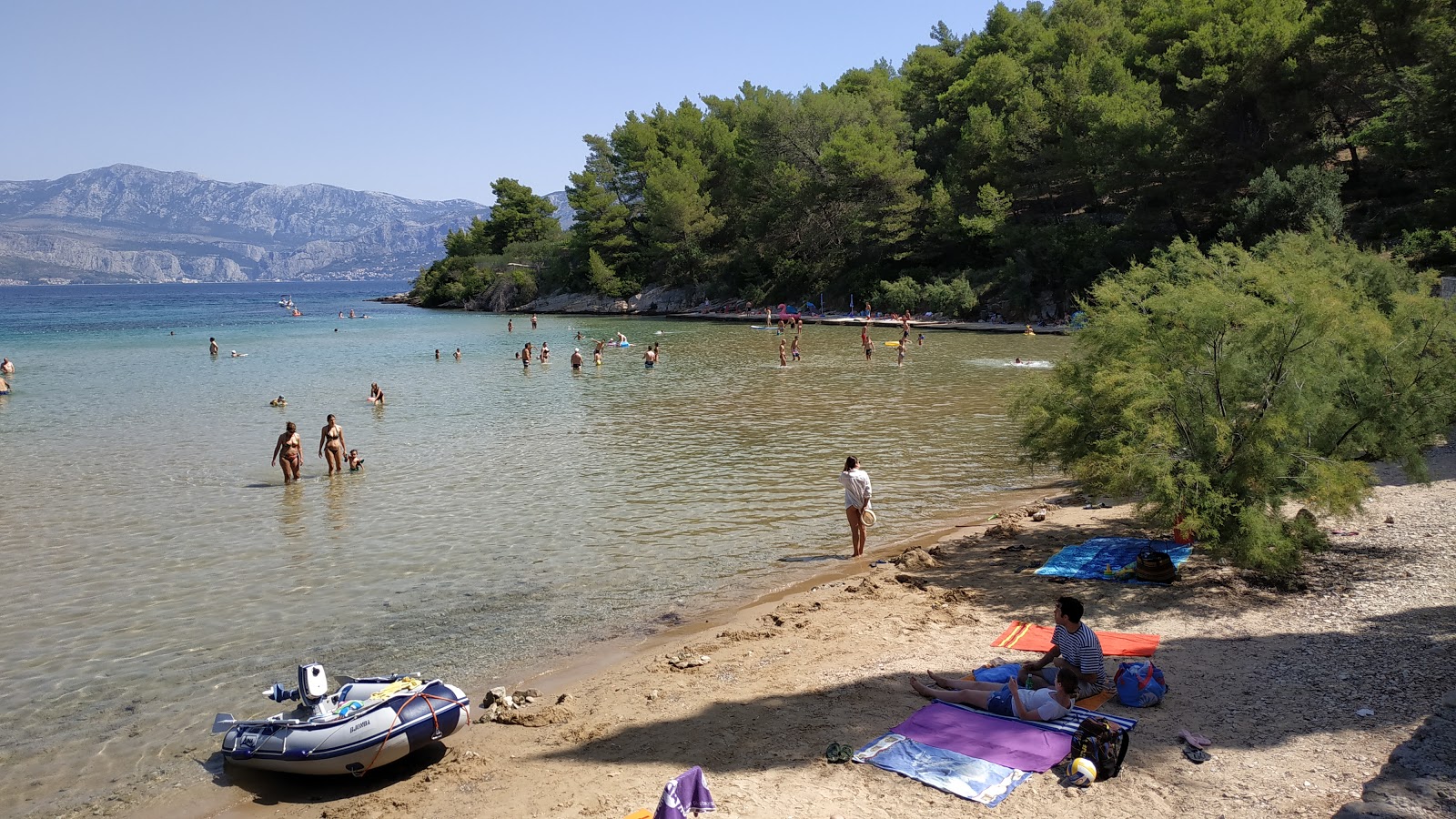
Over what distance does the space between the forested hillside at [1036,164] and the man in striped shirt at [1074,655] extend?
54.0ft

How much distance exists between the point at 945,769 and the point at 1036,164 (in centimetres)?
5504

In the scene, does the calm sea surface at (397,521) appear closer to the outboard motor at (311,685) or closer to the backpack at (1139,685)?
the outboard motor at (311,685)

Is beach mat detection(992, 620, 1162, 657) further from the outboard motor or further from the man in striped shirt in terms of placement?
the outboard motor

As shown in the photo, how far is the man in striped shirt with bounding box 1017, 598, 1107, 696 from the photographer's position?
24.2ft

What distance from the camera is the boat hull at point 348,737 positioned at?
23.2 feet

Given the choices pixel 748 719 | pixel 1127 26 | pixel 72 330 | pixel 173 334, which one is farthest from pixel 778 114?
pixel 748 719

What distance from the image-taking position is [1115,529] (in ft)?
41.5

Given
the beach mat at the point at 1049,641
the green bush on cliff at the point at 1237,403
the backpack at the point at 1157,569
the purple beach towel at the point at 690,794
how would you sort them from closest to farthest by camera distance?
the purple beach towel at the point at 690,794 < the beach mat at the point at 1049,641 < the green bush on cliff at the point at 1237,403 < the backpack at the point at 1157,569

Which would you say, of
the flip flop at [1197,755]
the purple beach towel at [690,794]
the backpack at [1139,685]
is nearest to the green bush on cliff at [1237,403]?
the backpack at [1139,685]

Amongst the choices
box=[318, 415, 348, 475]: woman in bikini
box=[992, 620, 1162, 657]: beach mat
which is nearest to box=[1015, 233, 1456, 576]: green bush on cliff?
box=[992, 620, 1162, 657]: beach mat

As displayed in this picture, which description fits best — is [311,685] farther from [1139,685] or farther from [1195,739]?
[1195,739]

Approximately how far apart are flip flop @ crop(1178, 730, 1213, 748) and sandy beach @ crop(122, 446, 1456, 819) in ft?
0.30

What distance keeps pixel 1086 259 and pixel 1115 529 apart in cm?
4028

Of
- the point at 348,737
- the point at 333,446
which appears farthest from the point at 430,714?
the point at 333,446
